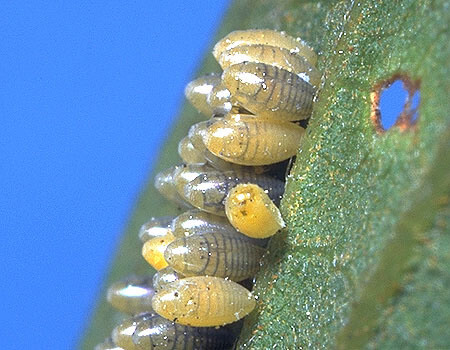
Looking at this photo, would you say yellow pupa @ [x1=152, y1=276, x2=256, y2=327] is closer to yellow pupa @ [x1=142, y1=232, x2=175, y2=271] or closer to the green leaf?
the green leaf

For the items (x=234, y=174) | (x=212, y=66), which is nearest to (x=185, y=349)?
(x=234, y=174)

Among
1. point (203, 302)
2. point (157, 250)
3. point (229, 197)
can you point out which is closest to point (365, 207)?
point (229, 197)

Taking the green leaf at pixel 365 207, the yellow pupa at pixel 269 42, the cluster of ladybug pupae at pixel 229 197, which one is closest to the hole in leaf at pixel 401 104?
the green leaf at pixel 365 207

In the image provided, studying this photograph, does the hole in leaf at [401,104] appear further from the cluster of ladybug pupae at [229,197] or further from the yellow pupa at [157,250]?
the yellow pupa at [157,250]

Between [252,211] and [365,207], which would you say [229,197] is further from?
[365,207]

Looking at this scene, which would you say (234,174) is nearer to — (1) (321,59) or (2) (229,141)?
(2) (229,141)

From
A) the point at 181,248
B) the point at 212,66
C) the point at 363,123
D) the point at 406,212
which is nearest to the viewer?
the point at 406,212
